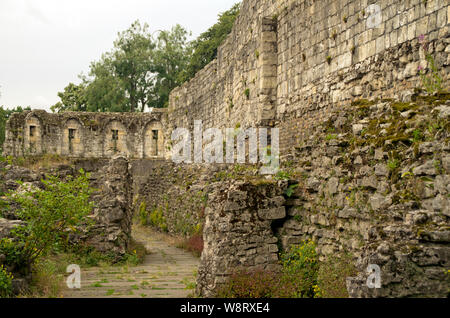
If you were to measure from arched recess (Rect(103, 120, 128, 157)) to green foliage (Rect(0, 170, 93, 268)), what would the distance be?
844 inches

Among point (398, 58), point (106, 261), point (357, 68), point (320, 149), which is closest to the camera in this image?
point (320, 149)

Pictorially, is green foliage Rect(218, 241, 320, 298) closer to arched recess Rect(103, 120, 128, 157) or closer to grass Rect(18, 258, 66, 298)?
grass Rect(18, 258, 66, 298)

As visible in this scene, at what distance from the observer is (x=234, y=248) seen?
816 cm

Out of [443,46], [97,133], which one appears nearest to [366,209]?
[443,46]

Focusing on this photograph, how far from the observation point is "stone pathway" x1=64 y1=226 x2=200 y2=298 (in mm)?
9083

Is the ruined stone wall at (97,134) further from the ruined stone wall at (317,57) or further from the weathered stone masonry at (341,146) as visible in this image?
the weathered stone masonry at (341,146)

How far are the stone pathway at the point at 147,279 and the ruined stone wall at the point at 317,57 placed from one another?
3833 mm

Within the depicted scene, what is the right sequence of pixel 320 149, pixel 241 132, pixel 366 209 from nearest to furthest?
pixel 366 209, pixel 320 149, pixel 241 132

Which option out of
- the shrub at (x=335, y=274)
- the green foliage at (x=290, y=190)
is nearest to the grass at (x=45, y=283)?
the green foliage at (x=290, y=190)

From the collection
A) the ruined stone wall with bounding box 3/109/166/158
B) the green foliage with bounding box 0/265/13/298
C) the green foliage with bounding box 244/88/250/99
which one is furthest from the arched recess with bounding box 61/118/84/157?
the green foliage with bounding box 0/265/13/298

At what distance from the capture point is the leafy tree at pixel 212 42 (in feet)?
124
